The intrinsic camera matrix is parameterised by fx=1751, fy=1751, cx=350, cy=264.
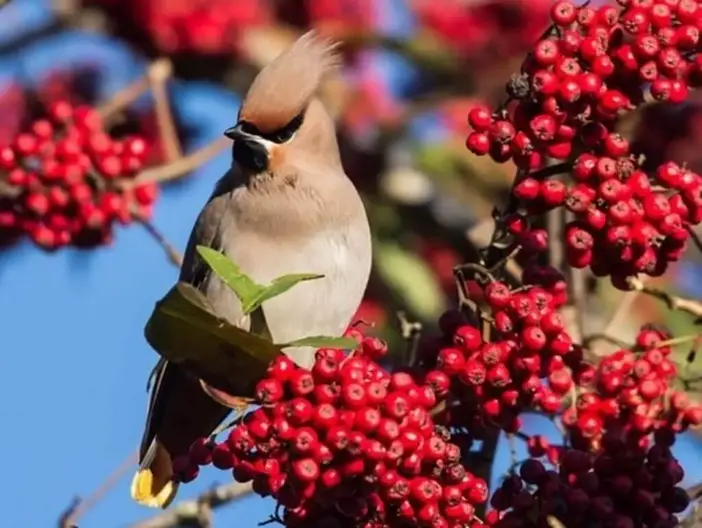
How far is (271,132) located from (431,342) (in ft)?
3.73

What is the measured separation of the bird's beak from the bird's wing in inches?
10.4

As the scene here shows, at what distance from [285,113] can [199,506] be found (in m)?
1.00

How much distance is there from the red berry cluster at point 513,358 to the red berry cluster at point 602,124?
14 centimetres

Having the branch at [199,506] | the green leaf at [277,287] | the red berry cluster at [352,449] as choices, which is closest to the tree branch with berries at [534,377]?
the red berry cluster at [352,449]

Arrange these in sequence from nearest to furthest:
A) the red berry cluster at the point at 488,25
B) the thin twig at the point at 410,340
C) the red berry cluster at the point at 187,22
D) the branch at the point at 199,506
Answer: the thin twig at the point at 410,340, the branch at the point at 199,506, the red berry cluster at the point at 187,22, the red berry cluster at the point at 488,25

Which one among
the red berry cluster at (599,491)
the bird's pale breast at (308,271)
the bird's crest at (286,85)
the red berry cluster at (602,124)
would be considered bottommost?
the bird's pale breast at (308,271)

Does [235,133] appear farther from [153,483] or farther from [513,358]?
[513,358]

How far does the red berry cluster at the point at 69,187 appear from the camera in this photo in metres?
4.36

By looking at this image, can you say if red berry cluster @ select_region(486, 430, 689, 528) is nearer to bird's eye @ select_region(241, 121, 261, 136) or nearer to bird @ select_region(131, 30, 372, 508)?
bird @ select_region(131, 30, 372, 508)

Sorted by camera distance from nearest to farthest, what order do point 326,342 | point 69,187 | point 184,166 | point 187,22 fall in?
point 326,342 < point 184,166 < point 69,187 < point 187,22

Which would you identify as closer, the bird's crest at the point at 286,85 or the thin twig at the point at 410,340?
the thin twig at the point at 410,340

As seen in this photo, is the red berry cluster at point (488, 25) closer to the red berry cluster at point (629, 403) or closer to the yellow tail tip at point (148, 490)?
the yellow tail tip at point (148, 490)

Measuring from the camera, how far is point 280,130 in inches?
162

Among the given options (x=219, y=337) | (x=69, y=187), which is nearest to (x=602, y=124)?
(x=219, y=337)
